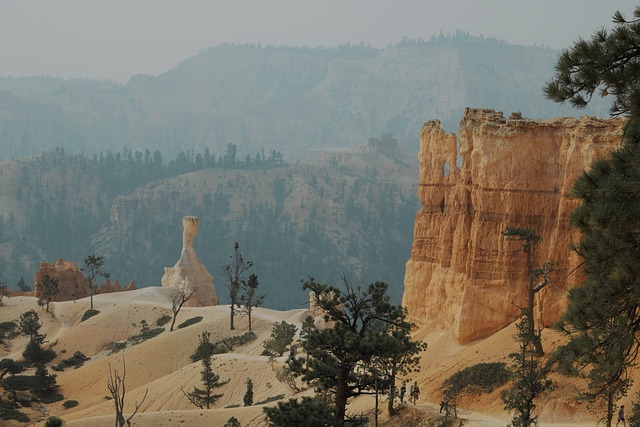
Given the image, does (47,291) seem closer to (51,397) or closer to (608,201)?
(51,397)

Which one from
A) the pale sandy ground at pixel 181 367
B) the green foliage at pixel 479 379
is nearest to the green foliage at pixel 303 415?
the pale sandy ground at pixel 181 367

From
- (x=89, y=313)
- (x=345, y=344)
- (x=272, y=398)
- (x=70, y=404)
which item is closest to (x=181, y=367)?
(x=70, y=404)

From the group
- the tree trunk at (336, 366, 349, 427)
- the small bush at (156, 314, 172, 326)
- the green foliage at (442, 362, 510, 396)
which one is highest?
the tree trunk at (336, 366, 349, 427)

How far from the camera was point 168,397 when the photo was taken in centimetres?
5278

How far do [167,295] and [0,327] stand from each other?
17.6 metres

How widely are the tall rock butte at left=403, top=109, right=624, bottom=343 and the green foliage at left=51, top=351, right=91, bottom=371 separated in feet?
120

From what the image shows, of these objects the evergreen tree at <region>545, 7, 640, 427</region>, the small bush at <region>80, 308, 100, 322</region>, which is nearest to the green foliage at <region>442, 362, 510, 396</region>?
the evergreen tree at <region>545, 7, 640, 427</region>

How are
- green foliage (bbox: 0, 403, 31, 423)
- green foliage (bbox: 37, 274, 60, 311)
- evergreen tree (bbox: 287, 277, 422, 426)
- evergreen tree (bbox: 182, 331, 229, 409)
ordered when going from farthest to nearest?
green foliage (bbox: 37, 274, 60, 311)
evergreen tree (bbox: 182, 331, 229, 409)
green foliage (bbox: 0, 403, 31, 423)
evergreen tree (bbox: 287, 277, 422, 426)

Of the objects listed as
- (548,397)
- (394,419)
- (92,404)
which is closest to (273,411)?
(394,419)

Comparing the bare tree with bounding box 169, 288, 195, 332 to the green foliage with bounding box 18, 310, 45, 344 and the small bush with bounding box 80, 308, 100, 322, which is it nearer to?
the small bush with bounding box 80, 308, 100, 322

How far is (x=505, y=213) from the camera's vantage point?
4009cm

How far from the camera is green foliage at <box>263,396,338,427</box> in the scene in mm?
26000

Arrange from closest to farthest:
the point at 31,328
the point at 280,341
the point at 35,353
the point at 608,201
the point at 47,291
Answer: the point at 608,201 < the point at 280,341 < the point at 35,353 < the point at 31,328 < the point at 47,291

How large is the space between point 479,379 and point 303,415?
11677 mm
